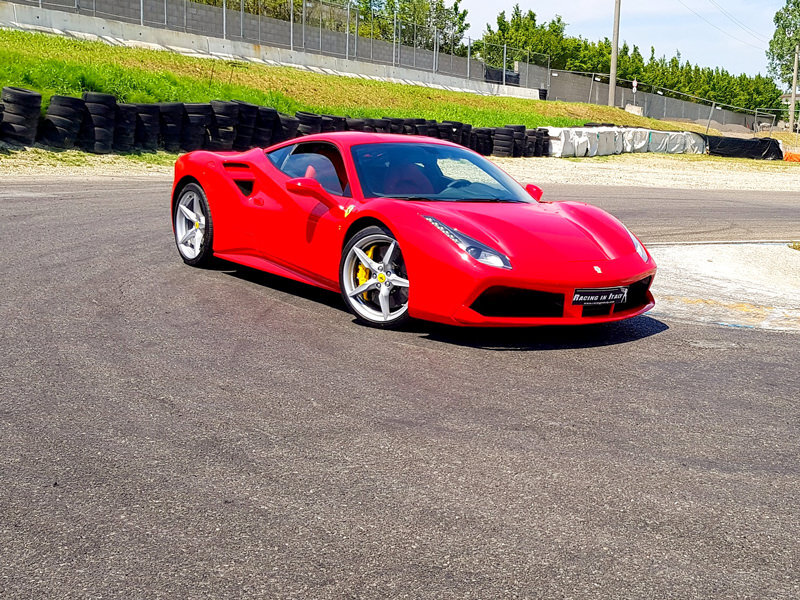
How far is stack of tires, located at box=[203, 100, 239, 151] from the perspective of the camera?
19.9m

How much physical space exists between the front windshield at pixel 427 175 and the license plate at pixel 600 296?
3.85 ft

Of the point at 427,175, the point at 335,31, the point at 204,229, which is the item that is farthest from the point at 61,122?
the point at 335,31

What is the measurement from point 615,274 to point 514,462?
7.99 ft

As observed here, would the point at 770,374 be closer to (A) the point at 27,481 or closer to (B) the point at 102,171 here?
(A) the point at 27,481

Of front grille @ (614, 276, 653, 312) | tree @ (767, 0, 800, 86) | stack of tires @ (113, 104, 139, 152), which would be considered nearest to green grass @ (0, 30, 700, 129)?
stack of tires @ (113, 104, 139, 152)

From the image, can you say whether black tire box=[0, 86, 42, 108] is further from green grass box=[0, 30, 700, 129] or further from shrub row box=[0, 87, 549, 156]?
green grass box=[0, 30, 700, 129]

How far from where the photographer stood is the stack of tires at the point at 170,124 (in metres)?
19.7

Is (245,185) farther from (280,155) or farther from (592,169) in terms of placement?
(592,169)

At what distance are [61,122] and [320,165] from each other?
1292 centimetres

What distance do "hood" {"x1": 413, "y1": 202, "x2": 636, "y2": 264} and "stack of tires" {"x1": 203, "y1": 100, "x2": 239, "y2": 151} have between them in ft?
47.2

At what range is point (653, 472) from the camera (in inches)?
142

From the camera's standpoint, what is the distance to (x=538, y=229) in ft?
19.5

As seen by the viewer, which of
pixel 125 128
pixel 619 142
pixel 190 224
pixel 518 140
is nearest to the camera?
pixel 190 224

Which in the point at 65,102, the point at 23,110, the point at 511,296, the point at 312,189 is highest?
the point at 65,102
